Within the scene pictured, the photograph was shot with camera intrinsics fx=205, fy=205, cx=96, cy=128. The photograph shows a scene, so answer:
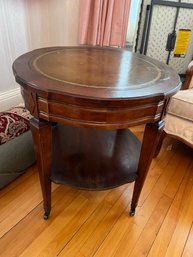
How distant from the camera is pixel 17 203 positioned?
1.04 m

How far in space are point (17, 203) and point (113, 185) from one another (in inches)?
20.7

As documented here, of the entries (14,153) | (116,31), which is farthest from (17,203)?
(116,31)

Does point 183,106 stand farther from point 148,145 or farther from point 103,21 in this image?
point 103,21

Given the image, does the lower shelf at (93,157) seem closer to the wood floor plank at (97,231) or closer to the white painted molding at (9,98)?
the wood floor plank at (97,231)

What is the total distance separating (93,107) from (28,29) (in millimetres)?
1212

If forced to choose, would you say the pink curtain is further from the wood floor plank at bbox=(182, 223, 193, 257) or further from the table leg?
the wood floor plank at bbox=(182, 223, 193, 257)

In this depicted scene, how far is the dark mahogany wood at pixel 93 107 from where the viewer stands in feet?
2.03

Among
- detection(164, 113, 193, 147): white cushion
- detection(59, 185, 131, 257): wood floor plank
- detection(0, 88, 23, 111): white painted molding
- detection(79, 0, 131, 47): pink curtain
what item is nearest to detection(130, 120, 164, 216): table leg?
detection(59, 185, 131, 257): wood floor plank

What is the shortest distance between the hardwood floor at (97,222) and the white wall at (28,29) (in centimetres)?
69

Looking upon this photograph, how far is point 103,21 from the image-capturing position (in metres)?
1.49

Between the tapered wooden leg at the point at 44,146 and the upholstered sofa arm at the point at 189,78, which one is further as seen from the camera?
the upholstered sofa arm at the point at 189,78

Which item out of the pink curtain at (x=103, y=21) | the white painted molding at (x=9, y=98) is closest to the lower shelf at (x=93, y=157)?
the white painted molding at (x=9, y=98)

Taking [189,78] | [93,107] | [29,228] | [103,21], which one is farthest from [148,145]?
[103,21]

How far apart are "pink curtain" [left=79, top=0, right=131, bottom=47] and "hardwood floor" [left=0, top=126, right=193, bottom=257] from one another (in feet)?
3.39
